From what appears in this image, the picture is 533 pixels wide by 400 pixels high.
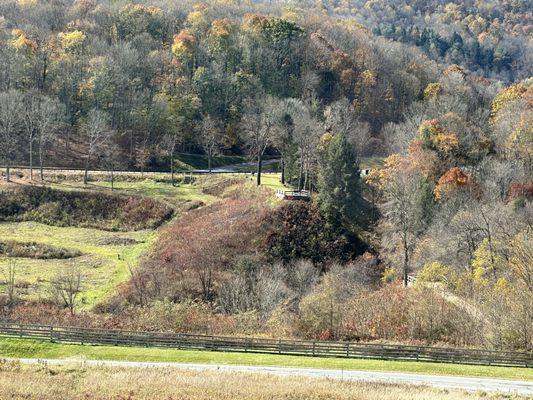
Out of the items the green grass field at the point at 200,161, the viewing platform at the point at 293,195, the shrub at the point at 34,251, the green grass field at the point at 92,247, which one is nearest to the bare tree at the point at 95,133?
the green grass field at the point at 92,247

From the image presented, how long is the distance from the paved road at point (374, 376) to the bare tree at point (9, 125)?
48.1 meters

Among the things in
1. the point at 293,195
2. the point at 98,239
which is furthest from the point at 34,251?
the point at 293,195

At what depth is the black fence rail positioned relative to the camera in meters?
31.0

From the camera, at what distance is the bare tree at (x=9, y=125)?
245ft

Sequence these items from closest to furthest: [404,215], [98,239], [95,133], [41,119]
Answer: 1. [404,215]
2. [98,239]
3. [41,119]
4. [95,133]

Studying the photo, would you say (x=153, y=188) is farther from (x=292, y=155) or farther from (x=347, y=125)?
(x=347, y=125)

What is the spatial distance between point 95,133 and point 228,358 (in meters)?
55.5

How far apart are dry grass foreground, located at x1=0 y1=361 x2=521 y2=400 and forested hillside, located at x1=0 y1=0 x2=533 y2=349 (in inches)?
357

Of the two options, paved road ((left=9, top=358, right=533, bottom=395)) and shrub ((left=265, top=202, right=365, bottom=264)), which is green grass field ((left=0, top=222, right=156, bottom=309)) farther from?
paved road ((left=9, top=358, right=533, bottom=395))

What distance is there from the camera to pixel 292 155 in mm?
69938

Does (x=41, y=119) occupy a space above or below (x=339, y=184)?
above

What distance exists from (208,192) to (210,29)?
5121 cm

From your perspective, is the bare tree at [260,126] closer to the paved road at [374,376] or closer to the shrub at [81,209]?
the shrub at [81,209]

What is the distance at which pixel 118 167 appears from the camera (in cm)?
8406
